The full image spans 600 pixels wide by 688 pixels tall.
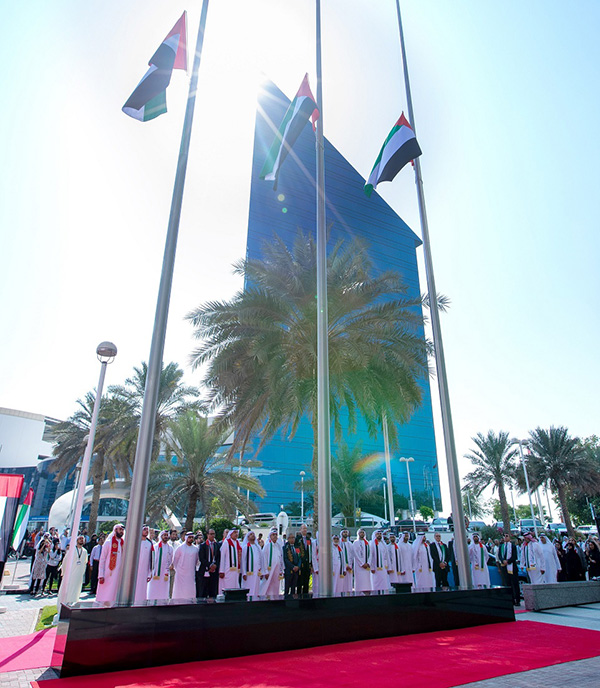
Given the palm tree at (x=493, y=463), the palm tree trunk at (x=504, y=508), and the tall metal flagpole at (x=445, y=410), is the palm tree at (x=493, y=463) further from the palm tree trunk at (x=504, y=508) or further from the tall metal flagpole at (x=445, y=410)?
the tall metal flagpole at (x=445, y=410)

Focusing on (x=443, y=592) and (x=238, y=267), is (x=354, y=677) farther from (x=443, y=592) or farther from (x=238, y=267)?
(x=238, y=267)

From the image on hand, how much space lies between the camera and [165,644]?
19.6 ft

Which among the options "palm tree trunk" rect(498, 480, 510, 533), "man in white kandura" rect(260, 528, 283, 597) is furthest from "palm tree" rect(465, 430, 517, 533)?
"man in white kandura" rect(260, 528, 283, 597)

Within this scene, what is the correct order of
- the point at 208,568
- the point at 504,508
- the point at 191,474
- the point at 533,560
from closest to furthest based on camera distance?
the point at 208,568, the point at 533,560, the point at 191,474, the point at 504,508

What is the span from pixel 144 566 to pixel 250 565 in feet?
8.36

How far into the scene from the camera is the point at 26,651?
695 cm

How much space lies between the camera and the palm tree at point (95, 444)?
80.3 ft

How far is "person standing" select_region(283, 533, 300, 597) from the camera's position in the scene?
1192cm

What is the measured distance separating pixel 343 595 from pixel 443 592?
81.3 inches

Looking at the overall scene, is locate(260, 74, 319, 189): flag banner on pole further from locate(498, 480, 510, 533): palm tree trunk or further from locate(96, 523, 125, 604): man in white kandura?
locate(498, 480, 510, 533): palm tree trunk

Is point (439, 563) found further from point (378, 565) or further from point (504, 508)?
point (504, 508)

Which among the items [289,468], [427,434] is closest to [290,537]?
[289,468]

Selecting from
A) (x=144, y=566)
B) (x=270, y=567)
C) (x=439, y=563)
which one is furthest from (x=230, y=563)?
(x=439, y=563)

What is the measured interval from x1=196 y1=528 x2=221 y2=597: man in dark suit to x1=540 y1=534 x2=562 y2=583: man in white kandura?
1038cm
